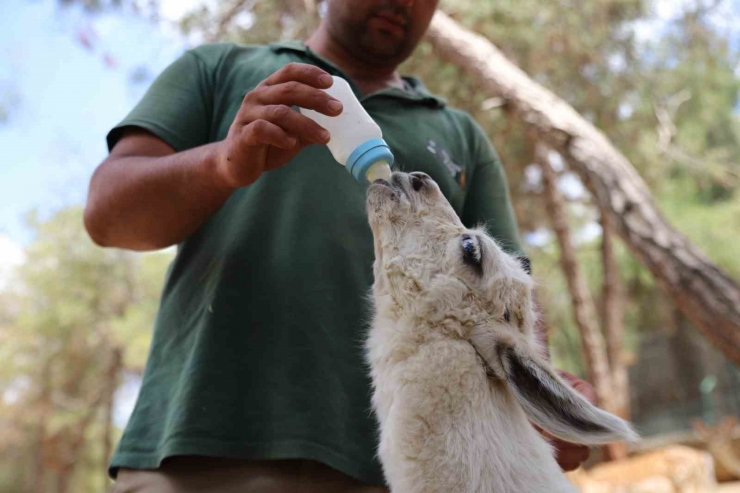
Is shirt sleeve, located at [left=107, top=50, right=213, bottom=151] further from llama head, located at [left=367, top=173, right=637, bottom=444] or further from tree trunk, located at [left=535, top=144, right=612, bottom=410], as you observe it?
tree trunk, located at [left=535, top=144, right=612, bottom=410]

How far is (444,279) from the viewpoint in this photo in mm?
1962

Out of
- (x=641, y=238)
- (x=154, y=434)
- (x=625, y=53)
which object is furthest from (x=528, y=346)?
(x=625, y=53)

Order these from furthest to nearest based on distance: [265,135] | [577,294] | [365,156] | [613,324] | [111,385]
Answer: [111,385] → [613,324] → [577,294] → [365,156] → [265,135]

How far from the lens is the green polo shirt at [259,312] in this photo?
6.28ft

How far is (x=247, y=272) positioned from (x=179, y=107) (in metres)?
0.58

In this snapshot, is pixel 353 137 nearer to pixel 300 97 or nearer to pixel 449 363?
pixel 300 97

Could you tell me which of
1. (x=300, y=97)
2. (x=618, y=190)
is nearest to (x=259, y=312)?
(x=300, y=97)

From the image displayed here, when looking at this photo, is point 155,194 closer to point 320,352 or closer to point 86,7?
point 320,352

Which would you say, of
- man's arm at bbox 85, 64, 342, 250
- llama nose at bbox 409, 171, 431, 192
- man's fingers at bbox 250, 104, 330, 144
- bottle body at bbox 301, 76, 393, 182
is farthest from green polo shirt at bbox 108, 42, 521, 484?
man's fingers at bbox 250, 104, 330, 144

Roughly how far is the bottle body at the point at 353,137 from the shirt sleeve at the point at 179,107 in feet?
1.75

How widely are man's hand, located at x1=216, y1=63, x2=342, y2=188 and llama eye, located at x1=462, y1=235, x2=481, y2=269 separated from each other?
0.55m

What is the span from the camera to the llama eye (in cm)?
198

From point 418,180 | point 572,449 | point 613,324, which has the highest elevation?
point 418,180

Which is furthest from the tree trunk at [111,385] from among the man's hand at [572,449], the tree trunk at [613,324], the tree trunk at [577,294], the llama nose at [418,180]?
the llama nose at [418,180]
